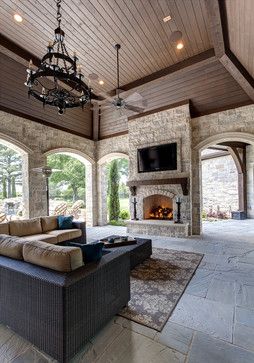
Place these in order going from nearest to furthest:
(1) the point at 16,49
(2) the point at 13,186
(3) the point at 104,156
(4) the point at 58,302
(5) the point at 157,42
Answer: (4) the point at 58,302, (5) the point at 157,42, (1) the point at 16,49, (3) the point at 104,156, (2) the point at 13,186

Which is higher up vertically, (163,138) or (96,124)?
(96,124)

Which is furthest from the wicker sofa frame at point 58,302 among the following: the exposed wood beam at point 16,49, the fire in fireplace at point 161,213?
the fire in fireplace at point 161,213

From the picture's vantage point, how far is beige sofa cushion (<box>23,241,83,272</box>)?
1757 millimetres

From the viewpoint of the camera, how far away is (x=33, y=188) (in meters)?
6.00

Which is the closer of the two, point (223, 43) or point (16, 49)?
point (223, 43)

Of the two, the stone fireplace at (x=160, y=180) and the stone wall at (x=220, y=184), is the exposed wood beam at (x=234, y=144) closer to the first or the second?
the stone wall at (x=220, y=184)

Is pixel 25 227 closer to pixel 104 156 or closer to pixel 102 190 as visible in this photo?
pixel 102 190

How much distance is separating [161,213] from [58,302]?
5.55 meters

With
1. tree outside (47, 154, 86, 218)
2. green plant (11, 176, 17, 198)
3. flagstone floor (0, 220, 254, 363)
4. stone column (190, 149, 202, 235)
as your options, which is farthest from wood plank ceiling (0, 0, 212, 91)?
green plant (11, 176, 17, 198)

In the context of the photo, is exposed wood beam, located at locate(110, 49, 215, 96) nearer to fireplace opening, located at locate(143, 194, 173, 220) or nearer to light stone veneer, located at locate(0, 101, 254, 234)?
light stone veneer, located at locate(0, 101, 254, 234)

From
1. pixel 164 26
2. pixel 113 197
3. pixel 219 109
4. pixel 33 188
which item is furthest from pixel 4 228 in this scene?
pixel 219 109

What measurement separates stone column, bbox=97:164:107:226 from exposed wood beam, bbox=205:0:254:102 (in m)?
5.58

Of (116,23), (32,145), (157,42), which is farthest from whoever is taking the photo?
(32,145)

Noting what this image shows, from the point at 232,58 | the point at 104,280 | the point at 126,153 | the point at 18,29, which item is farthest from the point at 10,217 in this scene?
the point at 232,58
